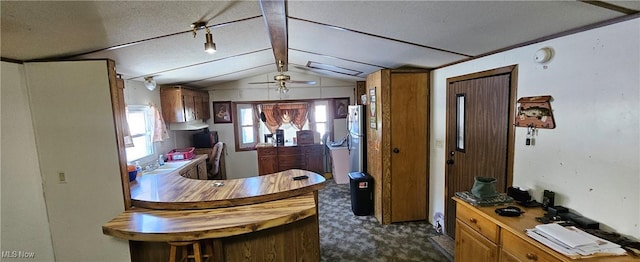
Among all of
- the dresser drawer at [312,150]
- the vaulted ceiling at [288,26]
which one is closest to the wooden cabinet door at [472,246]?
the vaulted ceiling at [288,26]

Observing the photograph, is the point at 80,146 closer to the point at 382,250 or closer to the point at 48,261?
the point at 48,261

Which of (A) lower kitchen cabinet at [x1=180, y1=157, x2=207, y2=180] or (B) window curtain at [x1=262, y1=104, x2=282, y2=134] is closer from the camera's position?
(A) lower kitchen cabinet at [x1=180, y1=157, x2=207, y2=180]

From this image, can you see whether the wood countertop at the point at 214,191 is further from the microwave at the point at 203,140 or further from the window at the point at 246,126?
the window at the point at 246,126

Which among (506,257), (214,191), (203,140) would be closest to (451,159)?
(506,257)

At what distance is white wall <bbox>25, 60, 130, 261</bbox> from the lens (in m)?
2.03

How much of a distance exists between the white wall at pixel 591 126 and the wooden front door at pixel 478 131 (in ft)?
0.51

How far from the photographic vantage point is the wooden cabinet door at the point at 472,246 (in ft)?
6.03

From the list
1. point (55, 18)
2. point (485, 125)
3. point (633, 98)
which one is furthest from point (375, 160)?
point (55, 18)

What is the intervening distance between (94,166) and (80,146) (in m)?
0.19

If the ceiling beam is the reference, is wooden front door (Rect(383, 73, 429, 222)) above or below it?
below

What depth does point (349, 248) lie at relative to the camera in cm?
304

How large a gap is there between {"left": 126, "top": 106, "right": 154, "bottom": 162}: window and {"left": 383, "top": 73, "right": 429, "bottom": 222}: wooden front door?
3.53 m

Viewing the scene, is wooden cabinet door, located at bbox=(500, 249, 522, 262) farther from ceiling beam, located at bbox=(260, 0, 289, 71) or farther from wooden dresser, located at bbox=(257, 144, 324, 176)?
wooden dresser, located at bbox=(257, 144, 324, 176)

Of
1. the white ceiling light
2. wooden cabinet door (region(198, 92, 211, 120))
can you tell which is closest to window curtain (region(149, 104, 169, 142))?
wooden cabinet door (region(198, 92, 211, 120))
